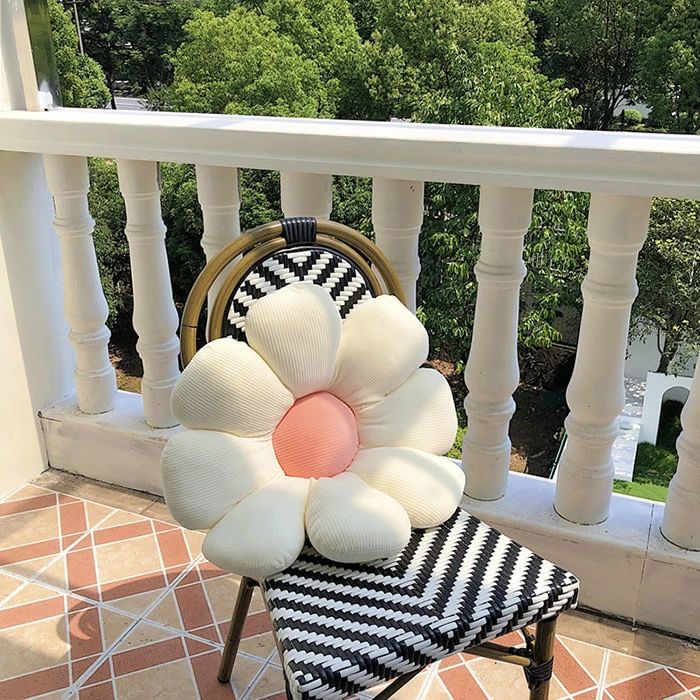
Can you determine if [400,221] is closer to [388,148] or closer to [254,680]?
[388,148]

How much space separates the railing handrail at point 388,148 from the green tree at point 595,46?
22823 millimetres

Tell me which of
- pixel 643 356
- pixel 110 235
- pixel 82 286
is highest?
pixel 82 286

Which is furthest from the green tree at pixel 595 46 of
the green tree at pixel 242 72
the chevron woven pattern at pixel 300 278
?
the chevron woven pattern at pixel 300 278

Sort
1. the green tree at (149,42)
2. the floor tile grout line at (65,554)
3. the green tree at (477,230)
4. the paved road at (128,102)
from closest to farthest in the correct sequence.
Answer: the floor tile grout line at (65,554) < the green tree at (477,230) < the green tree at (149,42) < the paved road at (128,102)

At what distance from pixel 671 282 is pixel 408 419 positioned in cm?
1424

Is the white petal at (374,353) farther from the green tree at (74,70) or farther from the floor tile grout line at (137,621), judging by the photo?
the green tree at (74,70)

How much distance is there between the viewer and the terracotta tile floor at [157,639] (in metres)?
1.36

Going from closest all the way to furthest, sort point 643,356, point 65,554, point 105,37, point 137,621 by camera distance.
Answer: point 137,621 → point 65,554 → point 643,356 → point 105,37

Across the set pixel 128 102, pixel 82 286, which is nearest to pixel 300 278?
pixel 82 286

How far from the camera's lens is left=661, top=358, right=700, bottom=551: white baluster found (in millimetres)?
1376

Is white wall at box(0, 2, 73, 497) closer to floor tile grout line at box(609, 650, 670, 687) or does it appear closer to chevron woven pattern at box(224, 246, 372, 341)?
chevron woven pattern at box(224, 246, 372, 341)

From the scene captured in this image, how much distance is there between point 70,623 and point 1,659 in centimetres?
13

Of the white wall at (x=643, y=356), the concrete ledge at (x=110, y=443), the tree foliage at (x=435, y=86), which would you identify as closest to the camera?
the concrete ledge at (x=110, y=443)

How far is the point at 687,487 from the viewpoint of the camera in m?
1.41
